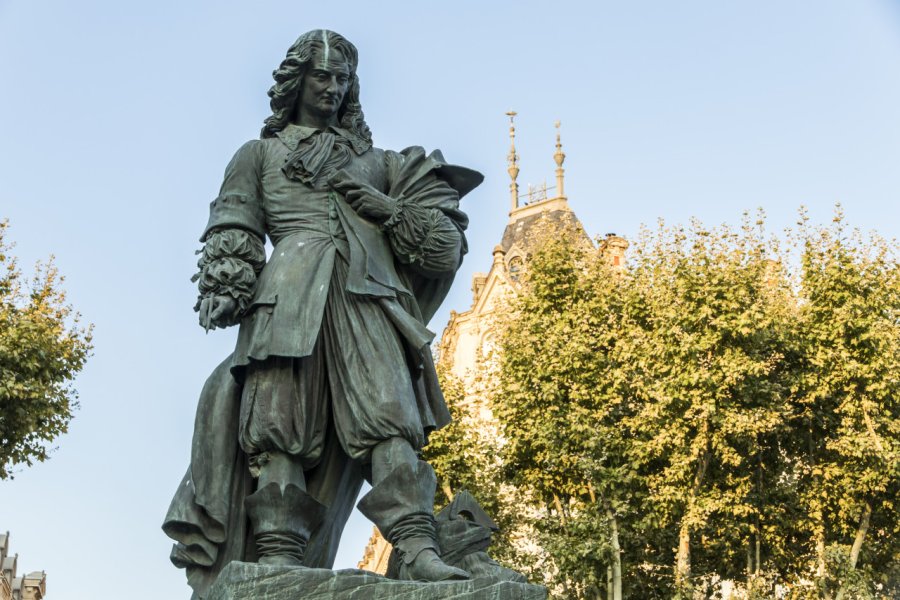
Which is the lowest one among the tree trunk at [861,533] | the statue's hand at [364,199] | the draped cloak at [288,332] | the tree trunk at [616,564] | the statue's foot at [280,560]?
the statue's foot at [280,560]

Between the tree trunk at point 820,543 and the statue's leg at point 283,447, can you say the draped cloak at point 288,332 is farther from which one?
the tree trunk at point 820,543

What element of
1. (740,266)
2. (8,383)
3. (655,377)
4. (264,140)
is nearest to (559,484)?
(655,377)

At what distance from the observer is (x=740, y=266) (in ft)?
107

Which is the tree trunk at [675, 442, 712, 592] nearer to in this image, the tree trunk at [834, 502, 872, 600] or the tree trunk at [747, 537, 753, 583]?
the tree trunk at [747, 537, 753, 583]

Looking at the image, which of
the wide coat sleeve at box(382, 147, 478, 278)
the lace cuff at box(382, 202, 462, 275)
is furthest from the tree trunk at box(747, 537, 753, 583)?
the lace cuff at box(382, 202, 462, 275)

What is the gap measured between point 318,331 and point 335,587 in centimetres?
144

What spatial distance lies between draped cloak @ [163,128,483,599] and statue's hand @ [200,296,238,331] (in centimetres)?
13

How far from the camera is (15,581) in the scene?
226 ft

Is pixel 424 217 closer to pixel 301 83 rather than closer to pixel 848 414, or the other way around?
pixel 301 83

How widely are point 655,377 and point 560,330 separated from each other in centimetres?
267

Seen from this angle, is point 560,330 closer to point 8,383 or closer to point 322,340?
point 8,383

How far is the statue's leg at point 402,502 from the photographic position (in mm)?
6914

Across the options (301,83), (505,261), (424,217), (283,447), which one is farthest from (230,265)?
(505,261)

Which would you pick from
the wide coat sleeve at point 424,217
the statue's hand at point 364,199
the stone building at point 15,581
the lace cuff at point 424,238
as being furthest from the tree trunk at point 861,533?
the stone building at point 15,581
